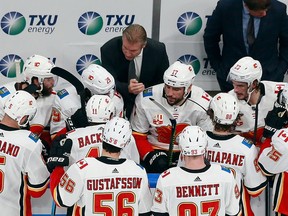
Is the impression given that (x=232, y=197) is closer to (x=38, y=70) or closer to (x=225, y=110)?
(x=225, y=110)

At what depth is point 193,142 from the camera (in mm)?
4531

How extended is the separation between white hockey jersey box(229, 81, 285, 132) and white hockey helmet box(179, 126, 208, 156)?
124 centimetres

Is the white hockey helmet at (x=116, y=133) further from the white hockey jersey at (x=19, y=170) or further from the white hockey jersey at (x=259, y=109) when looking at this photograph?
the white hockey jersey at (x=259, y=109)

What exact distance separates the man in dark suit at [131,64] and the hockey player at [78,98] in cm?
26

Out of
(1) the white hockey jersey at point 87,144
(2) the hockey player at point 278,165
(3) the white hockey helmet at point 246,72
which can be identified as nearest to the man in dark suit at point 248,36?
(3) the white hockey helmet at point 246,72

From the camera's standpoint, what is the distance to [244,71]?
5.62 meters

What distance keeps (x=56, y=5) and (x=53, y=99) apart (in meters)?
1.39

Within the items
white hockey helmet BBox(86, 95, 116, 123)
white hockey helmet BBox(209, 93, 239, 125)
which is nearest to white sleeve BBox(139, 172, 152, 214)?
white hockey helmet BBox(86, 95, 116, 123)

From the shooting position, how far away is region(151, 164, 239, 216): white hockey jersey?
4.49 meters

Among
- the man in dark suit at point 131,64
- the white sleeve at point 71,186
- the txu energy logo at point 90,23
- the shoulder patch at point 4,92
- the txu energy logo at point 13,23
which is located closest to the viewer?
the white sleeve at point 71,186

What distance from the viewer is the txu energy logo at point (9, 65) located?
277 inches

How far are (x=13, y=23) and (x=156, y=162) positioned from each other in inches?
90.5

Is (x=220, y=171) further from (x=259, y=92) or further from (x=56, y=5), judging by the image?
(x=56, y=5)

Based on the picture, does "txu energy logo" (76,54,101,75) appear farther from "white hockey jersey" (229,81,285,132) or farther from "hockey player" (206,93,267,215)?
"hockey player" (206,93,267,215)
